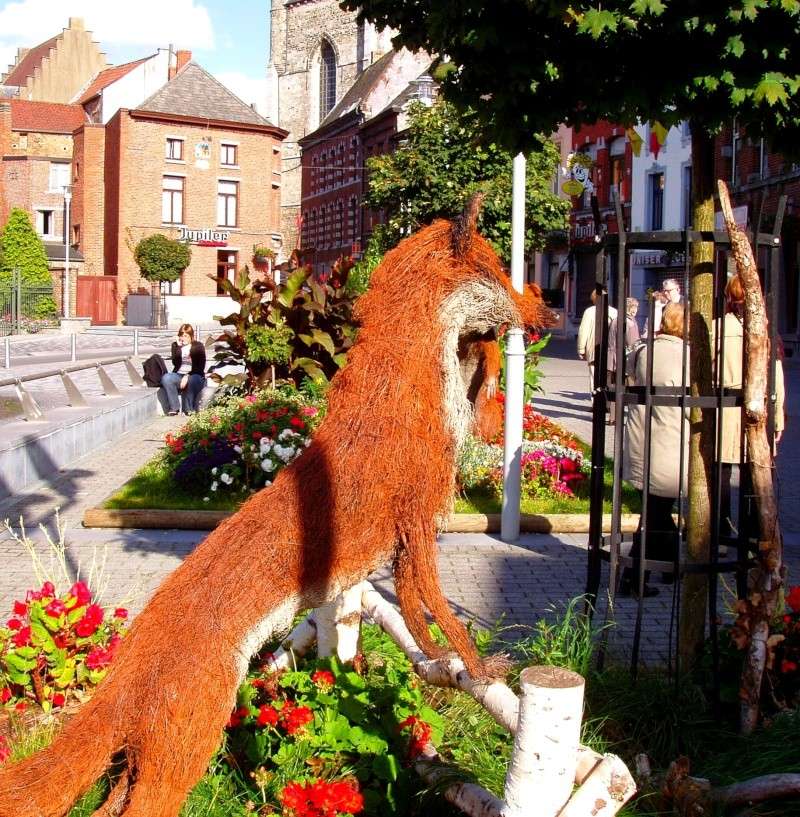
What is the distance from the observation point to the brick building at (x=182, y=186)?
5466cm

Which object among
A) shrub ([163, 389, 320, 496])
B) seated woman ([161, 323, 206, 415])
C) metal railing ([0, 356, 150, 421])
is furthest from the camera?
seated woman ([161, 323, 206, 415])

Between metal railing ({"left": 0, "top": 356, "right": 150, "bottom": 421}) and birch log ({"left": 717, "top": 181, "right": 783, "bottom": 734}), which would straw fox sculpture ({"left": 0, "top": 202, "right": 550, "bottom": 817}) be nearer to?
birch log ({"left": 717, "top": 181, "right": 783, "bottom": 734})

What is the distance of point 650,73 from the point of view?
398 cm

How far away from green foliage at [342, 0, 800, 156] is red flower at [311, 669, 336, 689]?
7.27 ft

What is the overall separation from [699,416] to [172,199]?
2117 inches

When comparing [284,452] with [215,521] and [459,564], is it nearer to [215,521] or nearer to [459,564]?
[215,521]

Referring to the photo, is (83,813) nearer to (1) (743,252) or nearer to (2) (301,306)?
(1) (743,252)

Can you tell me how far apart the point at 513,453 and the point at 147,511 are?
9.78 feet

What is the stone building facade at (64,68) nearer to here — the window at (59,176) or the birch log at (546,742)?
the window at (59,176)

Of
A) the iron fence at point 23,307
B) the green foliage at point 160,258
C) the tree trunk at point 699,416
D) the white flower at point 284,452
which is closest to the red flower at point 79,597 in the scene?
the tree trunk at point 699,416

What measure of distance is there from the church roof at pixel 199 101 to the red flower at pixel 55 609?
5366cm

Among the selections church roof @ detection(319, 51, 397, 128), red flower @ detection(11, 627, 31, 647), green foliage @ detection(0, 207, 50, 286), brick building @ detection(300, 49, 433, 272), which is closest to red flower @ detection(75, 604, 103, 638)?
red flower @ detection(11, 627, 31, 647)

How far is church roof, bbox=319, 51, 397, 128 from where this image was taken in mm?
60625

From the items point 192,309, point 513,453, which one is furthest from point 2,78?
point 513,453
